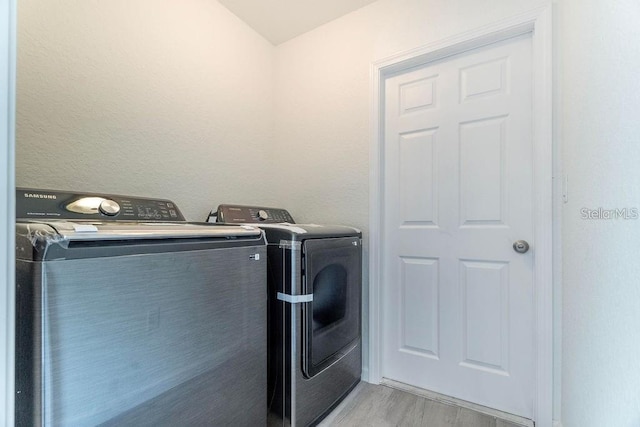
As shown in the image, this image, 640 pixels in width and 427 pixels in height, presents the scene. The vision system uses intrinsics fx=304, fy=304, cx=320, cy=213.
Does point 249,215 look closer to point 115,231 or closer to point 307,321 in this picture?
point 307,321

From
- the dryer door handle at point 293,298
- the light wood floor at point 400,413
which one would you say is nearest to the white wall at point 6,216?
the dryer door handle at point 293,298

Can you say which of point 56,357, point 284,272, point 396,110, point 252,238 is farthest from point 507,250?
point 56,357

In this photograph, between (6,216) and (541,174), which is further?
(541,174)

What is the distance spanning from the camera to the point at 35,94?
1.25m

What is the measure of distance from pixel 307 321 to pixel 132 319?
78cm

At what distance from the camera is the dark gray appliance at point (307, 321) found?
1.38 metres

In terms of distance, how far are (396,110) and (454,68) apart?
0.39m

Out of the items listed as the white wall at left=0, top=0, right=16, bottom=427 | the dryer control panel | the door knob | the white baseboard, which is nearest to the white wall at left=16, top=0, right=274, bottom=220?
the dryer control panel

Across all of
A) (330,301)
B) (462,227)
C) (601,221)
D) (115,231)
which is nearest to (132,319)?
(115,231)

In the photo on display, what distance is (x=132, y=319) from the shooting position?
828mm

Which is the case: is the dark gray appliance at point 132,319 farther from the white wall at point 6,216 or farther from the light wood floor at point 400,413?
the light wood floor at point 400,413

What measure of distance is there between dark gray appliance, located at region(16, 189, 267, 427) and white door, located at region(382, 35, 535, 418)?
3.39 ft

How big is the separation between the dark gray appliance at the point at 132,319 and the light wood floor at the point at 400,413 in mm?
582

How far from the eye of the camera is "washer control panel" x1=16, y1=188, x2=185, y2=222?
3.47 ft
